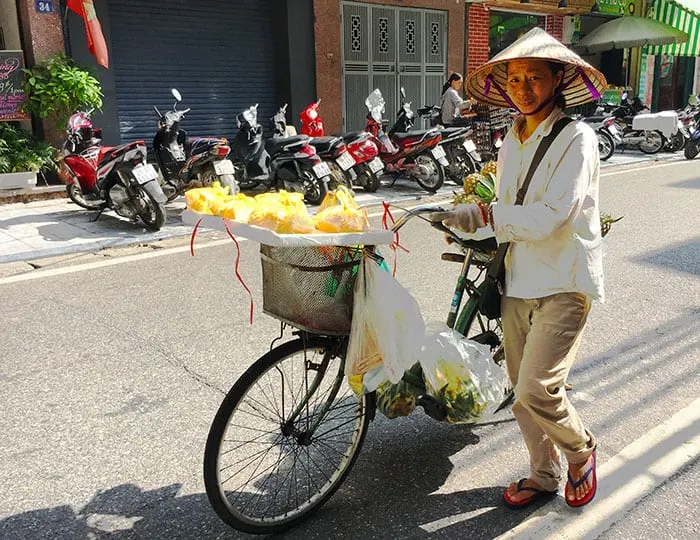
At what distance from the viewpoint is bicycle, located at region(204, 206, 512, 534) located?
222cm

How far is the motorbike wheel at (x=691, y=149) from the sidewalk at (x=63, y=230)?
7.62 metres

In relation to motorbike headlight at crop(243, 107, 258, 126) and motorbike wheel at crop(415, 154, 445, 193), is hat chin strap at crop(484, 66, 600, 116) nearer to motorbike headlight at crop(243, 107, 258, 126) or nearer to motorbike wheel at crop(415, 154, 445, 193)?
motorbike headlight at crop(243, 107, 258, 126)

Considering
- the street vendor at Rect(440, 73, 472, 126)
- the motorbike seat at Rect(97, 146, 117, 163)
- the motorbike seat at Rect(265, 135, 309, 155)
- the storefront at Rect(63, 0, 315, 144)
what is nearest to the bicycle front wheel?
the motorbike seat at Rect(97, 146, 117, 163)

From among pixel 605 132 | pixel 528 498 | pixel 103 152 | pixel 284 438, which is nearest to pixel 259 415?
pixel 284 438

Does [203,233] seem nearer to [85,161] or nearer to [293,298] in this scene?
[85,161]

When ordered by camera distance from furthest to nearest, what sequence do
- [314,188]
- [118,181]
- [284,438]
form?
[314,188] → [118,181] → [284,438]

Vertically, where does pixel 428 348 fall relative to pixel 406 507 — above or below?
above

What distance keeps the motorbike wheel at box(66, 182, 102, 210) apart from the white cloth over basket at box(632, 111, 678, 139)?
11.5 m

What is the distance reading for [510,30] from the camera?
A: 17.3 metres

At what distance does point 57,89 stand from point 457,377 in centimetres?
817

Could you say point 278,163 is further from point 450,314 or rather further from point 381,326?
point 381,326

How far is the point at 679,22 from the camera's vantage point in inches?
750

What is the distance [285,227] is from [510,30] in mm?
16962

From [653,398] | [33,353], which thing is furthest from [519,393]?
[33,353]
